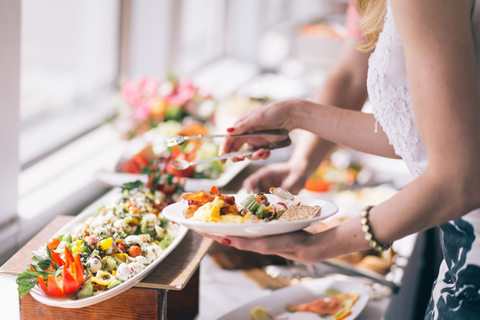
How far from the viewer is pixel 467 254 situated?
2.89 ft

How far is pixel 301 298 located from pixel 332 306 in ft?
0.26

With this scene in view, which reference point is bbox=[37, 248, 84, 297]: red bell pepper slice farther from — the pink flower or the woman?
the pink flower

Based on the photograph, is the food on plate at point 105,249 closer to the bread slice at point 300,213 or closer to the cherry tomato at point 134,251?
the cherry tomato at point 134,251

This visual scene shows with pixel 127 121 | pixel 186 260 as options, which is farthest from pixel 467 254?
pixel 127 121

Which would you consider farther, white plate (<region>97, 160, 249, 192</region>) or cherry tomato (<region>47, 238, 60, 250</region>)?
white plate (<region>97, 160, 249, 192</region>)

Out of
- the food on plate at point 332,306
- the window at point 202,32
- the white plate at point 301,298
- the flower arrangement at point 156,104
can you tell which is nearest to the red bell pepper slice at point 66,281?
the white plate at point 301,298

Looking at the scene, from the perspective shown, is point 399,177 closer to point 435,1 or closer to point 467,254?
point 467,254

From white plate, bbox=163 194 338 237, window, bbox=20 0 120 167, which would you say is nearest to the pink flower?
window, bbox=20 0 120 167

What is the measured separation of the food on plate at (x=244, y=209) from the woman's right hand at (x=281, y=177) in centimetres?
49

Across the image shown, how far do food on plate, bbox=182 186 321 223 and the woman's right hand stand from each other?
19.4 inches

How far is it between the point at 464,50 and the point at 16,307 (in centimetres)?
78

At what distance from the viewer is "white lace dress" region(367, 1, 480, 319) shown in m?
0.84

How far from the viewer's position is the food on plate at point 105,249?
0.86 meters

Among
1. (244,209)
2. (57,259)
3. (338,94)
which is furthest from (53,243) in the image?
(338,94)
